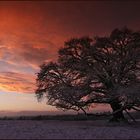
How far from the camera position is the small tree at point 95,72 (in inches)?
1499

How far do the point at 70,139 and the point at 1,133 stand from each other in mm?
4996

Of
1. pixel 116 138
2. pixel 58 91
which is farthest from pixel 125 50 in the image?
pixel 116 138

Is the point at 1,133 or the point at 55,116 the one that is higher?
the point at 55,116

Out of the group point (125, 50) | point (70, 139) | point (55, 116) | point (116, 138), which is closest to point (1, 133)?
point (70, 139)

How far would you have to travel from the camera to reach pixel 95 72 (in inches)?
1510

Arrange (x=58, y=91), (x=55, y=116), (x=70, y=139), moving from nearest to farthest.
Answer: (x=70, y=139) < (x=58, y=91) < (x=55, y=116)

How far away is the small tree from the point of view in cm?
3806

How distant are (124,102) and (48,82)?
25.7ft

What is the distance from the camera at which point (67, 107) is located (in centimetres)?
3847

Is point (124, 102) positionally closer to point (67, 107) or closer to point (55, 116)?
point (67, 107)

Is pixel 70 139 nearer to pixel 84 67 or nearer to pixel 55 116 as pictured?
pixel 84 67

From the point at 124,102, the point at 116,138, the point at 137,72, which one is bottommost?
the point at 116,138

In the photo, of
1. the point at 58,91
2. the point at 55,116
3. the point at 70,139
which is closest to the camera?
the point at 70,139

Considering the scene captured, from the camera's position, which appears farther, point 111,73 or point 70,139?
point 111,73
